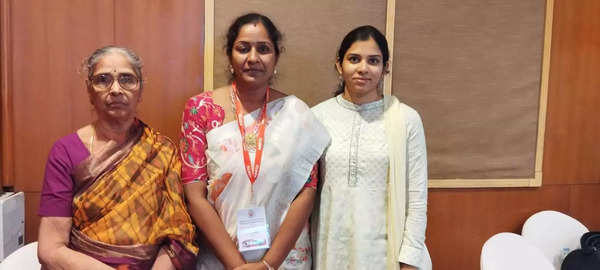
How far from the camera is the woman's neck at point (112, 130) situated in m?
1.47

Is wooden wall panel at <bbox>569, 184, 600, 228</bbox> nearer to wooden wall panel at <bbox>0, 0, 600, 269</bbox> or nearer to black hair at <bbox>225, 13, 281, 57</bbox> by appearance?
wooden wall panel at <bbox>0, 0, 600, 269</bbox>

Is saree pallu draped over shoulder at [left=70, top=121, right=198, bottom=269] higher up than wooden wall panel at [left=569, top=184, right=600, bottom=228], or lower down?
higher up

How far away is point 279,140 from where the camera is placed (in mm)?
1639

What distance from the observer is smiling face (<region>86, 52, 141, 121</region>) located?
1423 millimetres

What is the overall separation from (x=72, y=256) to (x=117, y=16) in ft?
3.96

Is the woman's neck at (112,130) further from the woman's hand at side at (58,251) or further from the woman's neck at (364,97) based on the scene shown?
the woman's neck at (364,97)

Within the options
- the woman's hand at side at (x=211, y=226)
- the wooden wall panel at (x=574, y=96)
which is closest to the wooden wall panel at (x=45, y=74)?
the woman's hand at side at (x=211, y=226)

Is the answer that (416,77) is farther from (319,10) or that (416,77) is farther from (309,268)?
(309,268)

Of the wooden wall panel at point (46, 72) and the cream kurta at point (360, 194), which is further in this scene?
the wooden wall panel at point (46, 72)

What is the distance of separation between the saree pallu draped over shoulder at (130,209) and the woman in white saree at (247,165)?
0.33 feet

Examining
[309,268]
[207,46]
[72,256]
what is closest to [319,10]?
[207,46]

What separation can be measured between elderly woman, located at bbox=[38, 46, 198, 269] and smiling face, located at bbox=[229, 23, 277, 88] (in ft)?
1.15

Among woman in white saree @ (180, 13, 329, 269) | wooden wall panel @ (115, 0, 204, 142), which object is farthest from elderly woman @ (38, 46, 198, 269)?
wooden wall panel @ (115, 0, 204, 142)

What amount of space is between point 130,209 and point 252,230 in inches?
17.0
